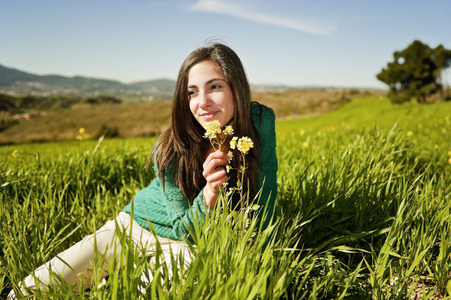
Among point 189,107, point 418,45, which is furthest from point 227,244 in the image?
point 418,45

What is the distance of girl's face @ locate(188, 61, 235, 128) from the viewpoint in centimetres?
177

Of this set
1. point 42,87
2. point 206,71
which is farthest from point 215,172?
point 42,87

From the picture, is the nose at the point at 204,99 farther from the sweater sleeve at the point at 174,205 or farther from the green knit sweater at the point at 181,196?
the sweater sleeve at the point at 174,205

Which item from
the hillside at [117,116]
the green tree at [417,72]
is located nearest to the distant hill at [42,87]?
the hillside at [117,116]

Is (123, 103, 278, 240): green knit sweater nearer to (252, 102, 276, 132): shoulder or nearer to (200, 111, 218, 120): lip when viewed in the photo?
(252, 102, 276, 132): shoulder

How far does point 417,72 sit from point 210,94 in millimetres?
32639

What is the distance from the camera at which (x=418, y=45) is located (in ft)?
93.3

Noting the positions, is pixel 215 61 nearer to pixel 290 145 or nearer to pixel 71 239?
pixel 71 239

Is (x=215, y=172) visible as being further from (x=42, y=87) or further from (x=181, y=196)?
(x=42, y=87)

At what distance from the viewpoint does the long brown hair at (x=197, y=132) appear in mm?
1830

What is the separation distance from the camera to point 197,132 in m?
1.97

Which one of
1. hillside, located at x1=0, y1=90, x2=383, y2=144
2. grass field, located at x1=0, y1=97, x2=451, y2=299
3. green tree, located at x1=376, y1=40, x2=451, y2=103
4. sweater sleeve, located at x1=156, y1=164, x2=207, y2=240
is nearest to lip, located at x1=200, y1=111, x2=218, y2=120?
sweater sleeve, located at x1=156, y1=164, x2=207, y2=240

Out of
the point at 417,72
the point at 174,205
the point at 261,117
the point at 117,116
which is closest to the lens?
the point at 174,205

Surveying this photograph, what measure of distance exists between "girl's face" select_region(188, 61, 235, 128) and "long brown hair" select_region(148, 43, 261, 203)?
1.4 inches
